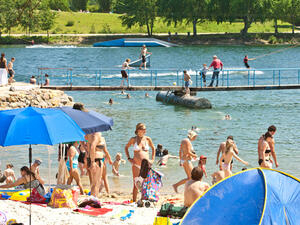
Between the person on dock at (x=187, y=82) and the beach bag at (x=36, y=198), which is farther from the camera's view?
the person on dock at (x=187, y=82)

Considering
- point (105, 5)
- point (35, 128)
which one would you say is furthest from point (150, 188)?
point (105, 5)

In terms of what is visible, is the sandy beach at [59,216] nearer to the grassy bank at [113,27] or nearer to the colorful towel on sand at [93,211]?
the colorful towel on sand at [93,211]

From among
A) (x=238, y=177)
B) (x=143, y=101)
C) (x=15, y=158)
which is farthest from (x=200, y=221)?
(x=143, y=101)

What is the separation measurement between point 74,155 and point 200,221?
4.94 m

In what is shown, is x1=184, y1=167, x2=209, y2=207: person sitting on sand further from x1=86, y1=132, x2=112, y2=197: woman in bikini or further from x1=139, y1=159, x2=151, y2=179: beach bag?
x1=86, y1=132, x2=112, y2=197: woman in bikini

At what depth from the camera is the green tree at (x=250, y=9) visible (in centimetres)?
11006

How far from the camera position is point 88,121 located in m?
11.8

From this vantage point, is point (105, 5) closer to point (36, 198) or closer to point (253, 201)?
point (36, 198)

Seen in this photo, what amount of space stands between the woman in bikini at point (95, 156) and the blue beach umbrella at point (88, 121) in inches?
13.1

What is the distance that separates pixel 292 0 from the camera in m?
116

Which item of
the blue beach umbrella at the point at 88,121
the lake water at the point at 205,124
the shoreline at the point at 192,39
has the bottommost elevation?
the lake water at the point at 205,124

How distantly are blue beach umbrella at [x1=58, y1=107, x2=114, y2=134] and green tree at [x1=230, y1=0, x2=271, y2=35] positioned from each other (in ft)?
332

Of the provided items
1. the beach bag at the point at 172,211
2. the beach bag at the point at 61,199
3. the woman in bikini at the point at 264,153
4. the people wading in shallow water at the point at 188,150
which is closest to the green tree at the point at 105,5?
the woman in bikini at the point at 264,153

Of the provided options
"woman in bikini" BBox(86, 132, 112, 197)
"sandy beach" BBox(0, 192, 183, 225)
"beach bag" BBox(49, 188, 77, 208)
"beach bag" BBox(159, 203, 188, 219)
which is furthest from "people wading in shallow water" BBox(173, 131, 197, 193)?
"beach bag" BBox(49, 188, 77, 208)
